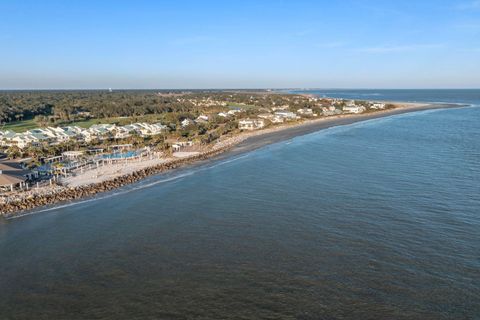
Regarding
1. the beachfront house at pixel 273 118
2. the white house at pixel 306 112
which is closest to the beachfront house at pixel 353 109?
the white house at pixel 306 112

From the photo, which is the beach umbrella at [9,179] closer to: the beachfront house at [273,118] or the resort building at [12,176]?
the resort building at [12,176]

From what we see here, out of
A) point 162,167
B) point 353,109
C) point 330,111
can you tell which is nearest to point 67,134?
point 162,167

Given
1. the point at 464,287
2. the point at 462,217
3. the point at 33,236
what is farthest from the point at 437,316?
the point at 33,236

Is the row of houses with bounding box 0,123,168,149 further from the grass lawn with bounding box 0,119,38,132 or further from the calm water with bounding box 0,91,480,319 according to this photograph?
the calm water with bounding box 0,91,480,319

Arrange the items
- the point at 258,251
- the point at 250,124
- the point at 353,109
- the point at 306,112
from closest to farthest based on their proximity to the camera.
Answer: the point at 258,251 < the point at 250,124 < the point at 306,112 < the point at 353,109

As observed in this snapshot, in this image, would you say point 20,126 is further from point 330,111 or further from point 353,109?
point 353,109

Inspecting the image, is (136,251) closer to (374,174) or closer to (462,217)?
(462,217)
